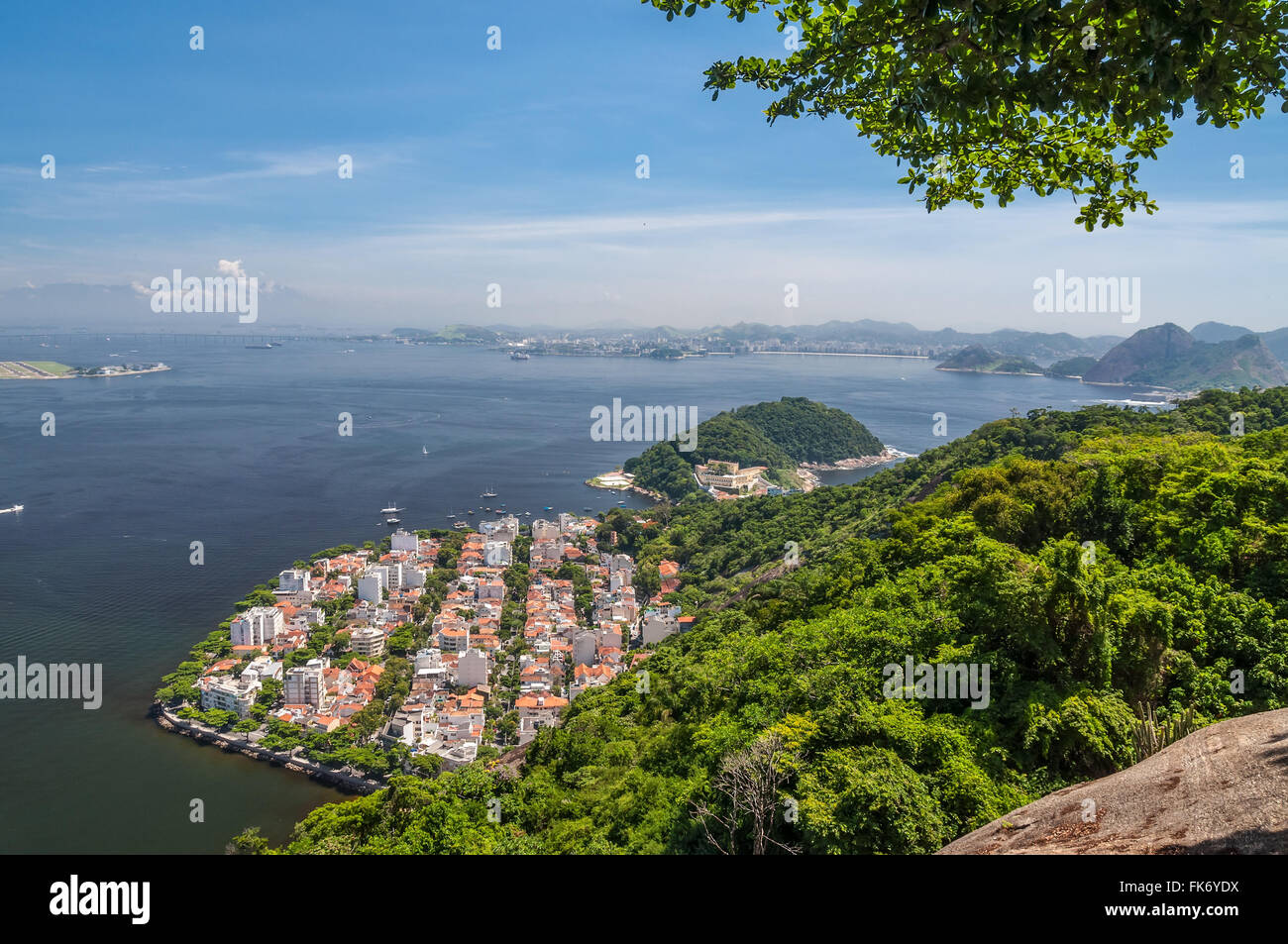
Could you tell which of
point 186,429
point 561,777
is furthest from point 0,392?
point 561,777

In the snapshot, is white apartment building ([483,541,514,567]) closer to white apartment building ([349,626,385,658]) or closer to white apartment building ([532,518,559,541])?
white apartment building ([532,518,559,541])

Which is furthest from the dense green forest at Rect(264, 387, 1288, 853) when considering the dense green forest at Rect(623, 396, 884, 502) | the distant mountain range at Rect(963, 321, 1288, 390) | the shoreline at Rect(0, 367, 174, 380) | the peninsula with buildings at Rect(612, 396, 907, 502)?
the shoreline at Rect(0, 367, 174, 380)

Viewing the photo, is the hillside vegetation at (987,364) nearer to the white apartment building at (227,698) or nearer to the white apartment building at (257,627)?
the white apartment building at (257,627)

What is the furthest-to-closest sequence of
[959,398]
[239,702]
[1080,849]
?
[959,398], [239,702], [1080,849]

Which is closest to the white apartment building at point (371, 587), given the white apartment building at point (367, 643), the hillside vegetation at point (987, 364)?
→ the white apartment building at point (367, 643)

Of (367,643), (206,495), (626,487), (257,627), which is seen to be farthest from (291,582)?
(626,487)
